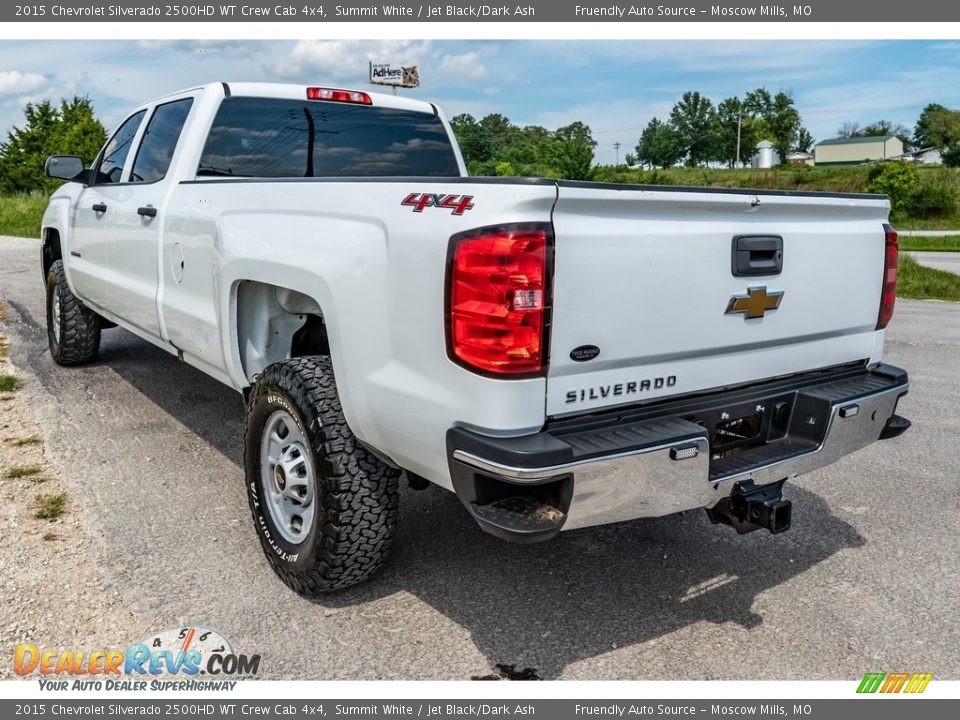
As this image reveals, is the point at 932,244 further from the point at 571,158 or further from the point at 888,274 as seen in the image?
the point at 888,274

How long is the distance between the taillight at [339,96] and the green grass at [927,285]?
34.1 ft

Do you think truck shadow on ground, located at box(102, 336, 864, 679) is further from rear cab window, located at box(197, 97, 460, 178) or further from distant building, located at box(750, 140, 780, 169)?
distant building, located at box(750, 140, 780, 169)

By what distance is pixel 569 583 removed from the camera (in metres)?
3.48

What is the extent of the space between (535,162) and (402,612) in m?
28.7

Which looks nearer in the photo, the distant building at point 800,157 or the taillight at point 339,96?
the taillight at point 339,96

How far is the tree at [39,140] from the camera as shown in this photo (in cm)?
5866

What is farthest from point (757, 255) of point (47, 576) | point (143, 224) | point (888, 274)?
point (143, 224)

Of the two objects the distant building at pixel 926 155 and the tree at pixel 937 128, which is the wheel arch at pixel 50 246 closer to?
the tree at pixel 937 128

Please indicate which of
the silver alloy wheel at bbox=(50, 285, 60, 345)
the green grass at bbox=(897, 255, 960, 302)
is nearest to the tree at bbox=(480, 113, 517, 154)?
the green grass at bbox=(897, 255, 960, 302)

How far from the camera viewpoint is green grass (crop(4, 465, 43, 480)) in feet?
14.8

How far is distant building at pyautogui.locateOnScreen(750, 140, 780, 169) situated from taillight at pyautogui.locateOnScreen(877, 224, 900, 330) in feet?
284

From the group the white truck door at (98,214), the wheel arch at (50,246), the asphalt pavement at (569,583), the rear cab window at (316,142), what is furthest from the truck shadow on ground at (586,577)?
the wheel arch at (50,246)

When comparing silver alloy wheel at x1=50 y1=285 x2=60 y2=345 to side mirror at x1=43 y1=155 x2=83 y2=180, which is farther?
silver alloy wheel at x1=50 y1=285 x2=60 y2=345
